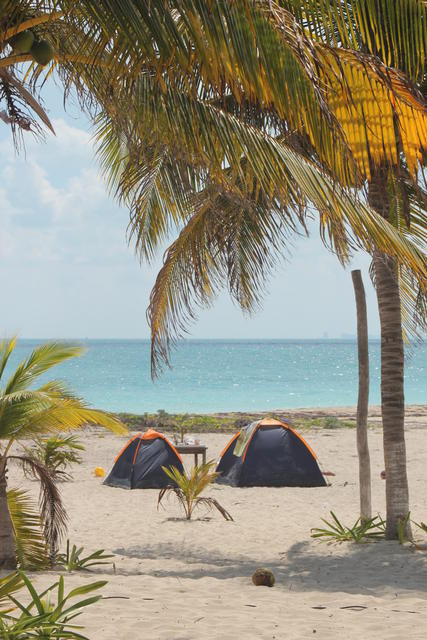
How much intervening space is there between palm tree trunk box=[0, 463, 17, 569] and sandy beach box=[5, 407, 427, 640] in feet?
1.17

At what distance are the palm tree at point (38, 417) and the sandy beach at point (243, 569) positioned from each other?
1.85ft

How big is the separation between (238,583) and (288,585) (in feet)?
1.58

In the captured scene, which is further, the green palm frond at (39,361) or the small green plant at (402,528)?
the small green plant at (402,528)

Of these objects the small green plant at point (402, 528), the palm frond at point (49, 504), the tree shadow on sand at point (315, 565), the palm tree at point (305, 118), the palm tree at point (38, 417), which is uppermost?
the palm tree at point (305, 118)

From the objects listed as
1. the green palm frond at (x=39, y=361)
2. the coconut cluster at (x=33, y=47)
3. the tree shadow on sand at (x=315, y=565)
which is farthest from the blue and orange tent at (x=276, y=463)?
the coconut cluster at (x=33, y=47)

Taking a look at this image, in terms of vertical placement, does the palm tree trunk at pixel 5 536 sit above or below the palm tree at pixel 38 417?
below

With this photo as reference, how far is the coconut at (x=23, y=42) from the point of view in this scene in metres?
3.93

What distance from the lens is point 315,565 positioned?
8422mm

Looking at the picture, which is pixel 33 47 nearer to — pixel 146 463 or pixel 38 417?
pixel 38 417

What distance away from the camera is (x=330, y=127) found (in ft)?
12.1

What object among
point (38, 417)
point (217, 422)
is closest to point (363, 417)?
point (38, 417)

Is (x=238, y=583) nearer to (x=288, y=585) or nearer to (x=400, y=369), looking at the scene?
(x=288, y=585)

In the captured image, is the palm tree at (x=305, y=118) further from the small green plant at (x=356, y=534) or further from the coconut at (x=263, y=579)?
the small green plant at (x=356, y=534)

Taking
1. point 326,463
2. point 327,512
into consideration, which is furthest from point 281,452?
point 326,463
